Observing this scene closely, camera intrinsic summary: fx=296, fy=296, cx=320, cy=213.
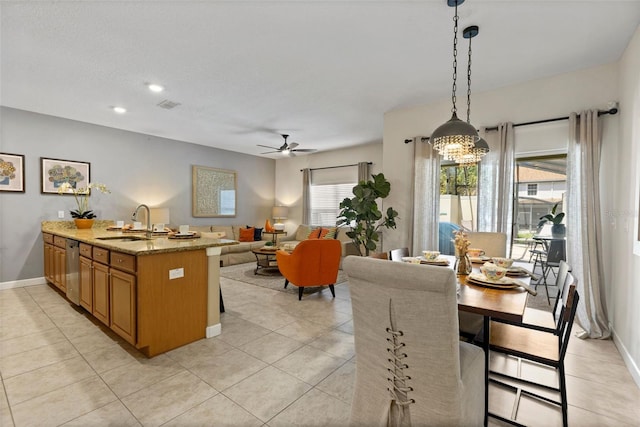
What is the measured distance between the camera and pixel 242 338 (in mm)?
2848

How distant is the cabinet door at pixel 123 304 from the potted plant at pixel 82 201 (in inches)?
104

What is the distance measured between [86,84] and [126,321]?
2963mm

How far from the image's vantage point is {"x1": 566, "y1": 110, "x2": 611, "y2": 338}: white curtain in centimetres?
294

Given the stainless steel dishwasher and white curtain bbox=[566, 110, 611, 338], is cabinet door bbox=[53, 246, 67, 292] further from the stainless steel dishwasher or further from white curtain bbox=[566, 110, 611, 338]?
white curtain bbox=[566, 110, 611, 338]

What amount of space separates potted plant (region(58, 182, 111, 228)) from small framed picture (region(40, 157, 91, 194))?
75 millimetres

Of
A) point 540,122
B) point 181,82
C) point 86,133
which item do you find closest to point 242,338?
point 181,82

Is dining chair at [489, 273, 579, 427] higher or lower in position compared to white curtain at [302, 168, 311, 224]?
lower

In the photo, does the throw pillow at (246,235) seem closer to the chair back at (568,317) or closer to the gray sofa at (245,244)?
the gray sofa at (245,244)

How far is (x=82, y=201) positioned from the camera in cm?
502

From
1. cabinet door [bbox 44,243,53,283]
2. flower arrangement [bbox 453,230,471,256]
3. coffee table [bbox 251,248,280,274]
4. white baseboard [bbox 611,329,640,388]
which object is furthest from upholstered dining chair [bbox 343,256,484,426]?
cabinet door [bbox 44,243,53,283]

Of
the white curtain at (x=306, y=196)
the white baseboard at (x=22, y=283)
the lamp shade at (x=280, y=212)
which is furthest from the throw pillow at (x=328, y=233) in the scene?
the white baseboard at (x=22, y=283)

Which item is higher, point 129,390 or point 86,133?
point 86,133

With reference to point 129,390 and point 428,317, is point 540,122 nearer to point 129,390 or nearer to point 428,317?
point 428,317

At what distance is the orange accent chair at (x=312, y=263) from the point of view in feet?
13.0
